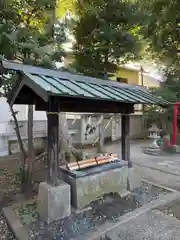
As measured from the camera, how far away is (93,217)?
388cm

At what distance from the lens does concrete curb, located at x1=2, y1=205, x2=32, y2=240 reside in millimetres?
3311

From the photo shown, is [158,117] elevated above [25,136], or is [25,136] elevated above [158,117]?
[158,117]

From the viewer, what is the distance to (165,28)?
225 inches

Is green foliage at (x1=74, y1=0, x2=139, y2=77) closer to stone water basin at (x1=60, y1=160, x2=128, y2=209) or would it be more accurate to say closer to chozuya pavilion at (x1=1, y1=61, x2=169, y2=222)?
chozuya pavilion at (x1=1, y1=61, x2=169, y2=222)

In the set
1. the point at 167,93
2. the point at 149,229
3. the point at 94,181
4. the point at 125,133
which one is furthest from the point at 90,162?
the point at 167,93

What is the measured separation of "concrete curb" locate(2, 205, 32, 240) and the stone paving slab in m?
1.33

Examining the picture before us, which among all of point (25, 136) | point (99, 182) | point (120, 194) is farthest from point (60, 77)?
point (25, 136)

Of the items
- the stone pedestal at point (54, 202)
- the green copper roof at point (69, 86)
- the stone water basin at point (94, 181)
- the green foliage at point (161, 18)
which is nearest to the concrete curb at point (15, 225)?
the stone pedestal at point (54, 202)

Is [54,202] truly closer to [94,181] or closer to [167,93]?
[94,181]

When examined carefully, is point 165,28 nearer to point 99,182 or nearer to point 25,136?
point 99,182

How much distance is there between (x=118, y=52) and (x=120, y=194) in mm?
5070

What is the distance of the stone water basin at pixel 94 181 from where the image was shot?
4129 mm

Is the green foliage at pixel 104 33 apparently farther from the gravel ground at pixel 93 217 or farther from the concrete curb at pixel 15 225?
the concrete curb at pixel 15 225

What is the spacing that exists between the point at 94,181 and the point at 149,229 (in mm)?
1352
